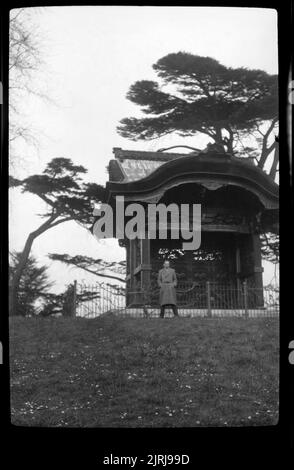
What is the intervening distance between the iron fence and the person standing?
0.05 meters

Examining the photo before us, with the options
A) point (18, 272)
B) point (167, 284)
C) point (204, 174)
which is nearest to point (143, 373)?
point (167, 284)

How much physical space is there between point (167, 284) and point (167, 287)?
114 millimetres

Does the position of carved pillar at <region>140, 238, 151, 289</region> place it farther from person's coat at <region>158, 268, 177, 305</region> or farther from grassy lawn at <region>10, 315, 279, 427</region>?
grassy lawn at <region>10, 315, 279, 427</region>

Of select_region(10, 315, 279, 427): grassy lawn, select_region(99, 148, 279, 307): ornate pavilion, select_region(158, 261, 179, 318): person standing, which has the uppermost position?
select_region(99, 148, 279, 307): ornate pavilion

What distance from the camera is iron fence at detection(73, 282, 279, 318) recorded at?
4.61m

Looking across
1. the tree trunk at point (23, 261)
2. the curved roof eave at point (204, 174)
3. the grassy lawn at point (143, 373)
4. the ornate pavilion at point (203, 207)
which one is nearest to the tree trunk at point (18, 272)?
the tree trunk at point (23, 261)

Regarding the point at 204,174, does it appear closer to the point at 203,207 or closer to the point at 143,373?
the point at 203,207

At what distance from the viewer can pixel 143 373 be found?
3602 mm

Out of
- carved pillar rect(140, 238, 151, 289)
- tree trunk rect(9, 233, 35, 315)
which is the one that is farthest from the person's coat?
tree trunk rect(9, 233, 35, 315)

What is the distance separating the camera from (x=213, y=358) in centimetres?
442

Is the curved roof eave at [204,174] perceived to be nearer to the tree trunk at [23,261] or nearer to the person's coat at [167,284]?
the person's coat at [167,284]

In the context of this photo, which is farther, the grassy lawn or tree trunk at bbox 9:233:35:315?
tree trunk at bbox 9:233:35:315

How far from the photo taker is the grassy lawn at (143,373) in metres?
2.68
